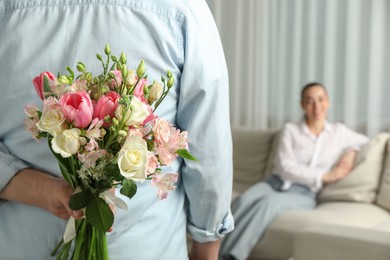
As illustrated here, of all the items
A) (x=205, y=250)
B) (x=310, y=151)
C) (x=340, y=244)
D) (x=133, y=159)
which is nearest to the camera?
(x=133, y=159)

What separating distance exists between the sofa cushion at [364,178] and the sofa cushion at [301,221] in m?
0.11

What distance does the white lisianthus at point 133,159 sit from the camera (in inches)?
44.3

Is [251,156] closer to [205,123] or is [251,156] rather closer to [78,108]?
[205,123]

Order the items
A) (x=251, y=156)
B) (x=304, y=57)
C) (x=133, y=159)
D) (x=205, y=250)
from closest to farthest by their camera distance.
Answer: (x=133, y=159)
(x=205, y=250)
(x=251, y=156)
(x=304, y=57)

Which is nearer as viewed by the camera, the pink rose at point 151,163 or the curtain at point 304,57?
the pink rose at point 151,163

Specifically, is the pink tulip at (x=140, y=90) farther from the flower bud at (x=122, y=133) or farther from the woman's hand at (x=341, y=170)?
the woman's hand at (x=341, y=170)

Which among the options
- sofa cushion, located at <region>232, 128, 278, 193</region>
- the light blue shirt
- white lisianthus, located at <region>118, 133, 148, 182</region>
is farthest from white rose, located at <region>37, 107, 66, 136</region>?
sofa cushion, located at <region>232, 128, 278, 193</region>

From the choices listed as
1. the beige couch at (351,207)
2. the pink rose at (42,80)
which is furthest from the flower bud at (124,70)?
the beige couch at (351,207)

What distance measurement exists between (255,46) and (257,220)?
2.00 m

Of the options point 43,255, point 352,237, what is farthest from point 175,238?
point 352,237

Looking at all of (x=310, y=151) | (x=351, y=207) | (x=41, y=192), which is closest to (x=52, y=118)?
(x=41, y=192)

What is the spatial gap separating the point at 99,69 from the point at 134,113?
24cm

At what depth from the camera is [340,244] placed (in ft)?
9.69

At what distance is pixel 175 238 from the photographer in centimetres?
147
